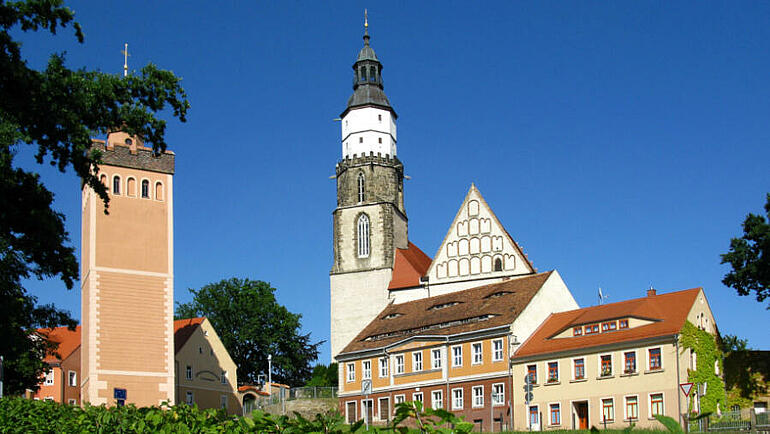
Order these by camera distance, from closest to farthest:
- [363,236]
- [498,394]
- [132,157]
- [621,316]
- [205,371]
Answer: [621,316] → [498,394] → [132,157] → [205,371] → [363,236]

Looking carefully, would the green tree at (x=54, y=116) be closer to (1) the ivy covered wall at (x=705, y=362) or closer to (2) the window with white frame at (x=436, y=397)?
(1) the ivy covered wall at (x=705, y=362)

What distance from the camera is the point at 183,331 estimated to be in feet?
235

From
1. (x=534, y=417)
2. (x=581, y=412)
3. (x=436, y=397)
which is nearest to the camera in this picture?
(x=581, y=412)

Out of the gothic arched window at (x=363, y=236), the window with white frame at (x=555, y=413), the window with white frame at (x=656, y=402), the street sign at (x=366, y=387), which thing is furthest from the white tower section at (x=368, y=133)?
the window with white frame at (x=656, y=402)

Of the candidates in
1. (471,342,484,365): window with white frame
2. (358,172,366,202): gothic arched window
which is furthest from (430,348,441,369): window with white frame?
(358,172,366,202): gothic arched window

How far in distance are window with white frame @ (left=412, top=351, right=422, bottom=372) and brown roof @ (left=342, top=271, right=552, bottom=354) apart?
1.22 meters

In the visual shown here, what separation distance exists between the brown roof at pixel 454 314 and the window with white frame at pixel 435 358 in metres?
1.09

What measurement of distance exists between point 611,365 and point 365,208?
3188cm

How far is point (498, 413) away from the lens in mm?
52531

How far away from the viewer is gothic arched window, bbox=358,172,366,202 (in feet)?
254

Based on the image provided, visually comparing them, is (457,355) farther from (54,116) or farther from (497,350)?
(54,116)

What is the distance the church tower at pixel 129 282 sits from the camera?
56.6m

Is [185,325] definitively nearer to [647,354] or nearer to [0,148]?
[647,354]

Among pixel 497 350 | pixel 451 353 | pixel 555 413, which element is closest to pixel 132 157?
pixel 451 353
